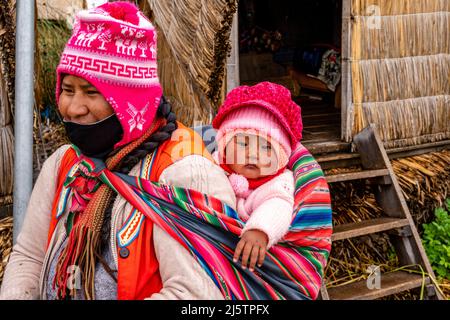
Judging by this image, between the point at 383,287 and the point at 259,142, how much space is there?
2277 mm

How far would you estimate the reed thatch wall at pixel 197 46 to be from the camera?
12.1 ft

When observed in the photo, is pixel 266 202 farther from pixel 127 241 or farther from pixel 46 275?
Result: pixel 46 275

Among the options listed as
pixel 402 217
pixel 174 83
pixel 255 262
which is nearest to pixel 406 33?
pixel 402 217

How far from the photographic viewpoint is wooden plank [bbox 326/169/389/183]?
177 inches

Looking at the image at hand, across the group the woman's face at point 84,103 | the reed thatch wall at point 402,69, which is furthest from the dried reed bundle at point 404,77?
the woman's face at point 84,103

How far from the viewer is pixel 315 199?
2.06 meters

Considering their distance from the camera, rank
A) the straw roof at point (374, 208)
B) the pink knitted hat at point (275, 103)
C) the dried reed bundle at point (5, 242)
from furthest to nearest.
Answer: the straw roof at point (374, 208)
the dried reed bundle at point (5, 242)
the pink knitted hat at point (275, 103)

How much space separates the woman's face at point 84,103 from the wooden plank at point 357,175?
2.85 metres

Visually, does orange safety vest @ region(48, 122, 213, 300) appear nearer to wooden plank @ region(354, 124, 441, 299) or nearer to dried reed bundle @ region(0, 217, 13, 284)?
dried reed bundle @ region(0, 217, 13, 284)

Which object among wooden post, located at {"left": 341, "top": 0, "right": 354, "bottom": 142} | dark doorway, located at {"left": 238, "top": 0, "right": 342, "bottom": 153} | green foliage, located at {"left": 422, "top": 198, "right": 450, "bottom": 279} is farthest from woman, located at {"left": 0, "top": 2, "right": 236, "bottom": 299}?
dark doorway, located at {"left": 238, "top": 0, "right": 342, "bottom": 153}

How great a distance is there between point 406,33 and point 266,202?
151 inches

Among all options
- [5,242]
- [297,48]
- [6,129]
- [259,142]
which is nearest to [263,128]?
[259,142]

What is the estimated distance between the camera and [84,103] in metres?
1.84

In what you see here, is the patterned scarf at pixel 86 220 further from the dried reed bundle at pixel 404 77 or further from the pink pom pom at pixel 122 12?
the dried reed bundle at pixel 404 77
